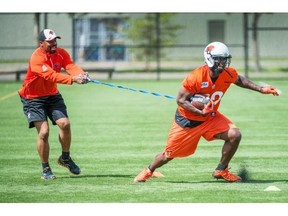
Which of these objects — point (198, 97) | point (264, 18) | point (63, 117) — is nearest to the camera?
point (198, 97)

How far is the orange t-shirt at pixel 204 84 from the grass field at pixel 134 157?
2.83 feet

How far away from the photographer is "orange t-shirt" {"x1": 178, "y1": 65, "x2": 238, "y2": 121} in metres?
9.08

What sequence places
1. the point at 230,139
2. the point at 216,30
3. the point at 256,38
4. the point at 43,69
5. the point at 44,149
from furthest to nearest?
the point at 216,30
the point at 256,38
the point at 44,149
the point at 43,69
the point at 230,139

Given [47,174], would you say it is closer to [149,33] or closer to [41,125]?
[41,125]

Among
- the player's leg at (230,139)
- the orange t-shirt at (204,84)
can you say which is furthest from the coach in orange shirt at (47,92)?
the player's leg at (230,139)

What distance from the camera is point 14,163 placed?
11211 millimetres

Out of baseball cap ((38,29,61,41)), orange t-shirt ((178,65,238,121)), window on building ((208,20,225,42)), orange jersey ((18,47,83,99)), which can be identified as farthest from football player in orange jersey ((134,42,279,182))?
window on building ((208,20,225,42))

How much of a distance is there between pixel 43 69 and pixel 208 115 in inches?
82.5

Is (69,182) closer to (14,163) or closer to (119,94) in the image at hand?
(14,163)

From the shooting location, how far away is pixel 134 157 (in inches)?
460

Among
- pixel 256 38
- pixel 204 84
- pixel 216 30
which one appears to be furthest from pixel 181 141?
pixel 216 30

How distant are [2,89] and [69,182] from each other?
15.2 metres

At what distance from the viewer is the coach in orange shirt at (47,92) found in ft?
32.3
